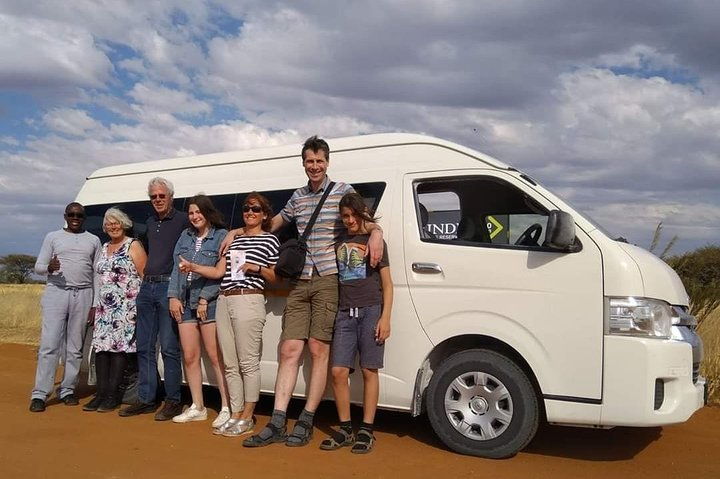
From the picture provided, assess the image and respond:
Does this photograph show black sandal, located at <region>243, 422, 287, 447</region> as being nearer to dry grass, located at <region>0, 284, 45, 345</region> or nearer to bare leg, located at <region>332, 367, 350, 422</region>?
bare leg, located at <region>332, 367, 350, 422</region>

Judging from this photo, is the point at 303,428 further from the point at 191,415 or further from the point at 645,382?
the point at 645,382

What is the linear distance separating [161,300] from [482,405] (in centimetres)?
315

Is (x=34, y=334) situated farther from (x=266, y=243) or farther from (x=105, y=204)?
(x=266, y=243)

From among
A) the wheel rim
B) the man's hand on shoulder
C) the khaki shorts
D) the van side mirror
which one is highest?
the van side mirror

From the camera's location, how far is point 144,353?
22.9ft

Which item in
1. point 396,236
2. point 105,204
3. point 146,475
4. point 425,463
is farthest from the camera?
point 105,204

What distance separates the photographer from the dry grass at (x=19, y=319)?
13774 mm

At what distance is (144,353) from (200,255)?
50.5 inches

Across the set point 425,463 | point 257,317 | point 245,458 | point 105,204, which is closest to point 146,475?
point 245,458

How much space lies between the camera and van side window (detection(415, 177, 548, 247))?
5688mm

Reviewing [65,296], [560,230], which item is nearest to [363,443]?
[560,230]

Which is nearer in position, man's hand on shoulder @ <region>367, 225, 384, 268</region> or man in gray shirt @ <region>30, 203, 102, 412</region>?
man's hand on shoulder @ <region>367, 225, 384, 268</region>

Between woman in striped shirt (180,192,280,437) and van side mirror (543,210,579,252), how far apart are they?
228cm

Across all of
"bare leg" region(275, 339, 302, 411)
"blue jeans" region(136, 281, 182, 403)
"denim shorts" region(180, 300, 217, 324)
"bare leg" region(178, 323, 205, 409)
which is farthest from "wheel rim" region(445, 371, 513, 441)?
"blue jeans" region(136, 281, 182, 403)
